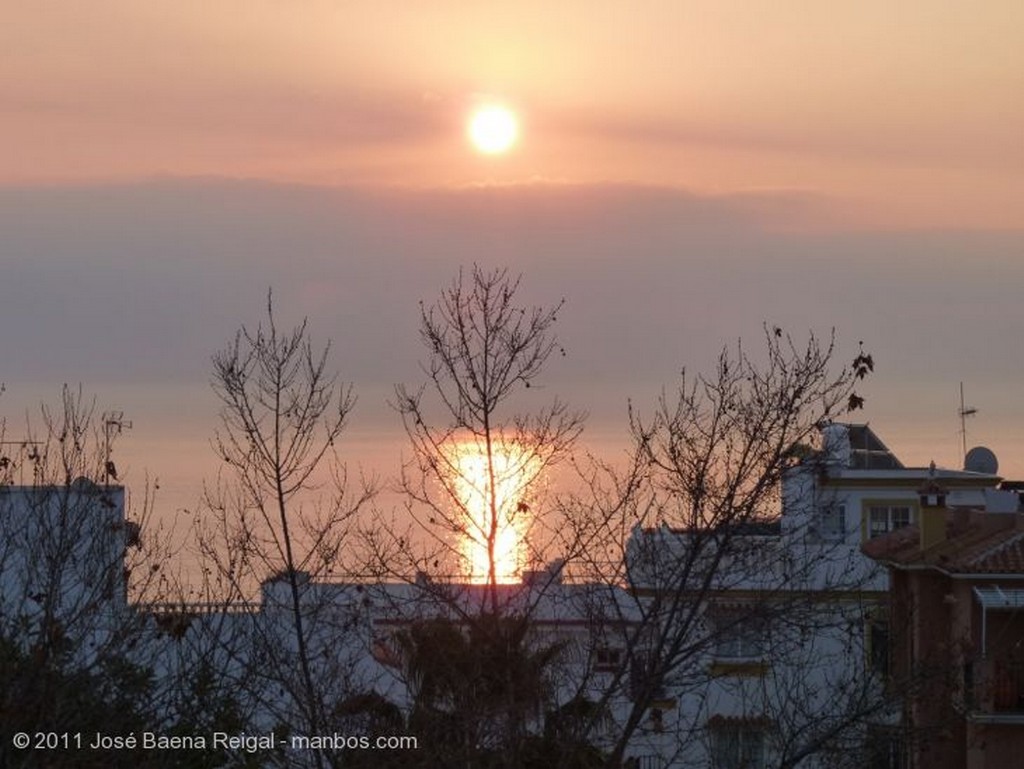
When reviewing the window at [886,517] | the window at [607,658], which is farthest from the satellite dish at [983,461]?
the window at [607,658]

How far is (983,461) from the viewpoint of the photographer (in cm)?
5497

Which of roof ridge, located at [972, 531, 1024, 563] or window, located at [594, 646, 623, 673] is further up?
roof ridge, located at [972, 531, 1024, 563]

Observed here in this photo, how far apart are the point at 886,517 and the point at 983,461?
377 centimetres

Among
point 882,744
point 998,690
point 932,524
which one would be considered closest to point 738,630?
point 882,744

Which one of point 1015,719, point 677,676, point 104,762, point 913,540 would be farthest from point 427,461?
point 913,540

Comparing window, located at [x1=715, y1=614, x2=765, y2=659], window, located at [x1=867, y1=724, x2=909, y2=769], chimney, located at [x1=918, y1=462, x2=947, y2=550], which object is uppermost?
chimney, located at [x1=918, y1=462, x2=947, y2=550]

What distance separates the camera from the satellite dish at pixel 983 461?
180 ft

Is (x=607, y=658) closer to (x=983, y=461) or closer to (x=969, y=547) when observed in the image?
(x=969, y=547)

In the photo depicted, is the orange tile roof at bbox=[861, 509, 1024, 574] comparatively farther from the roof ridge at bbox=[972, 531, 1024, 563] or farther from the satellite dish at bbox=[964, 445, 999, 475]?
the satellite dish at bbox=[964, 445, 999, 475]

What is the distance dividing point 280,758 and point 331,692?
4.13m

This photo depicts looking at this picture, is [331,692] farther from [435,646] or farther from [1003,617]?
[1003,617]

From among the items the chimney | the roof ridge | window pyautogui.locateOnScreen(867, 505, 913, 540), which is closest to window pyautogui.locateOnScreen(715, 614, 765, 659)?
the roof ridge

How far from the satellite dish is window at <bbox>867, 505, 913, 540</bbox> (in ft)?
9.12

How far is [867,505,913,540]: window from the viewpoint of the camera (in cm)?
5428
